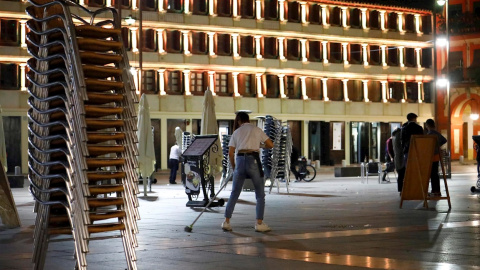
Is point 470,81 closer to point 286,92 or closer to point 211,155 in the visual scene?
point 286,92

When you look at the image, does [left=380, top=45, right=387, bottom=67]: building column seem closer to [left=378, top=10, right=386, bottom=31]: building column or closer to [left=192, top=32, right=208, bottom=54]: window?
[left=378, top=10, right=386, bottom=31]: building column

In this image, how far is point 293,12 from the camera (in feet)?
240

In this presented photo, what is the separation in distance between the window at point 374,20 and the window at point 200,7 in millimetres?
16181

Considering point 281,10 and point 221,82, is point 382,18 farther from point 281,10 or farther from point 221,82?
point 221,82

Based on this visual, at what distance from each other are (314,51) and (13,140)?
2467cm

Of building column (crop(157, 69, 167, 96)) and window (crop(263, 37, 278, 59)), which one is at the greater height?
window (crop(263, 37, 278, 59))

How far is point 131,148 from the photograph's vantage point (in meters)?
9.41

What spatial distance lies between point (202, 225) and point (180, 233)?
5.97 ft

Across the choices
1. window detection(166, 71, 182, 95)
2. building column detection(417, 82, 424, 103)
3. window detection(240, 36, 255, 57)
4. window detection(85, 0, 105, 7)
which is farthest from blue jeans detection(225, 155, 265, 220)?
building column detection(417, 82, 424, 103)

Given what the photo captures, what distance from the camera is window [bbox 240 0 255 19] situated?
2756 inches

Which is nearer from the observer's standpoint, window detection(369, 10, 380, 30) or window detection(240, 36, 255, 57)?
window detection(240, 36, 255, 57)

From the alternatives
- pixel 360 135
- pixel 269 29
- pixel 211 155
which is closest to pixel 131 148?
pixel 211 155

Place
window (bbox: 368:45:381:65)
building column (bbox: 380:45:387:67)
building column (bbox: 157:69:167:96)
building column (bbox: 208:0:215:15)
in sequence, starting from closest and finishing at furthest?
building column (bbox: 157:69:167:96), building column (bbox: 208:0:215:15), window (bbox: 368:45:381:65), building column (bbox: 380:45:387:67)

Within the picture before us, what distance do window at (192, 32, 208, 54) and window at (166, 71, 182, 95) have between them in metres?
1.96
